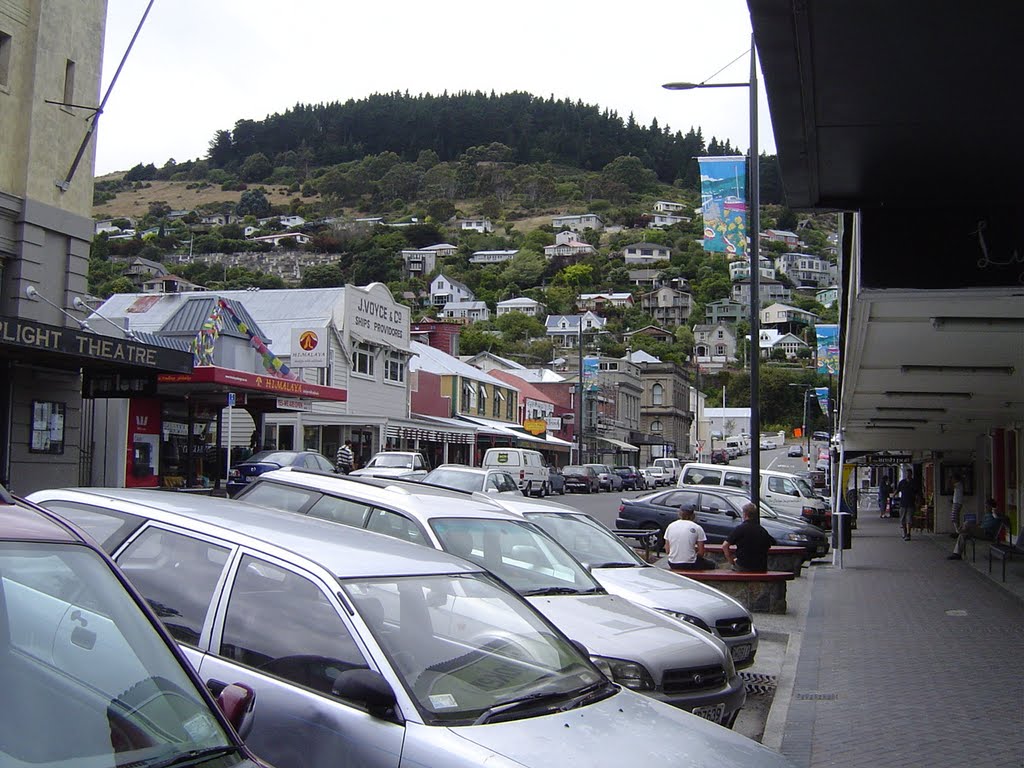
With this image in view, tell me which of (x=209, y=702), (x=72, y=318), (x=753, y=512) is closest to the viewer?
(x=209, y=702)

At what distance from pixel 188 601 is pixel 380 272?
6866 inches

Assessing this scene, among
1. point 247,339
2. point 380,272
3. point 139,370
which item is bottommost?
point 139,370

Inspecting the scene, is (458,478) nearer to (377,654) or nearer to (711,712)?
(711,712)

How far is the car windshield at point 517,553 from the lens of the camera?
7.98m

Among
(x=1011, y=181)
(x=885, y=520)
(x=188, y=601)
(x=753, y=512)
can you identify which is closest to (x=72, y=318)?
(x=753, y=512)

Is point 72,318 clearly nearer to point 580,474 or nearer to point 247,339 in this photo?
point 247,339

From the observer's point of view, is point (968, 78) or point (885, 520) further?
point (885, 520)

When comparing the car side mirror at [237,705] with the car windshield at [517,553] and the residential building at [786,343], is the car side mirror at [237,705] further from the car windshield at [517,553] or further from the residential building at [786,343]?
the residential building at [786,343]

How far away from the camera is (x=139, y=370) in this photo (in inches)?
743

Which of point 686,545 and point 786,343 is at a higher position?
point 786,343

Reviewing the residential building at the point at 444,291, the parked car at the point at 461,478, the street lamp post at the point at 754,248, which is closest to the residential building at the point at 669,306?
the residential building at the point at 444,291

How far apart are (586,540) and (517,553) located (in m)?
2.56

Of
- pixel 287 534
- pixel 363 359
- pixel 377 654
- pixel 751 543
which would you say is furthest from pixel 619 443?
pixel 377 654

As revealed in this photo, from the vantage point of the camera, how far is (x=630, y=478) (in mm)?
58906
